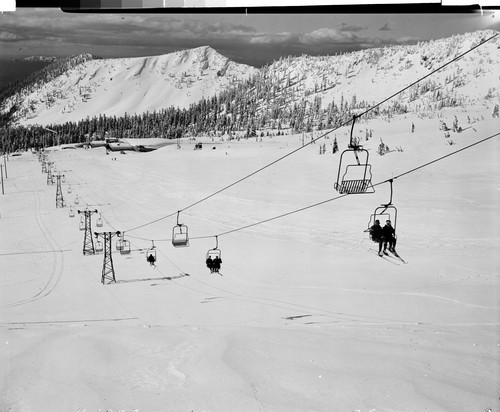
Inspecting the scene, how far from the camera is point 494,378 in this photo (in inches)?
161

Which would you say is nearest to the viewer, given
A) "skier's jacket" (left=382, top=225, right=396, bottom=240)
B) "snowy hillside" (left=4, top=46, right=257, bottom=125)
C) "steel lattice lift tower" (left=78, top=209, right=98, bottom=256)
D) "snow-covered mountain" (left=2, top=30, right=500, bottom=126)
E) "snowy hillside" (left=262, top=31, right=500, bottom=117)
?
"skier's jacket" (left=382, top=225, right=396, bottom=240)

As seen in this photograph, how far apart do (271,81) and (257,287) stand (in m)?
3.63

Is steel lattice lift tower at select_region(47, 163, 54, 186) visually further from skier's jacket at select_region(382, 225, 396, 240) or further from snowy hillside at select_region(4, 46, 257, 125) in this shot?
skier's jacket at select_region(382, 225, 396, 240)

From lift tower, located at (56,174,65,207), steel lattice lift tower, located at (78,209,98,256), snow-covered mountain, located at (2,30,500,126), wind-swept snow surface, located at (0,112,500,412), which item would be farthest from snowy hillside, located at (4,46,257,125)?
steel lattice lift tower, located at (78,209,98,256)

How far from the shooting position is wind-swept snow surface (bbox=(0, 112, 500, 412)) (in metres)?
3.86

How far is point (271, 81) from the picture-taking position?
820 centimetres

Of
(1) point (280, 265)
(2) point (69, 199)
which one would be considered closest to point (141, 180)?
(2) point (69, 199)

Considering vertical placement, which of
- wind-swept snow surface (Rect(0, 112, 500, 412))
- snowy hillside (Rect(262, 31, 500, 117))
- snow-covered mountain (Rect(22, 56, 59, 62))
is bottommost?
wind-swept snow surface (Rect(0, 112, 500, 412))

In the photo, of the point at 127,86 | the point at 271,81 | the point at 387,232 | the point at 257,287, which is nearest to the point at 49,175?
the point at 127,86

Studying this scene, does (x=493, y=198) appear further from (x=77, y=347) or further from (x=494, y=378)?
(x=77, y=347)

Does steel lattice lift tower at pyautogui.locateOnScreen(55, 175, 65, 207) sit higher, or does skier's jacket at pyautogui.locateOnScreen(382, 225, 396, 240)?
skier's jacket at pyautogui.locateOnScreen(382, 225, 396, 240)

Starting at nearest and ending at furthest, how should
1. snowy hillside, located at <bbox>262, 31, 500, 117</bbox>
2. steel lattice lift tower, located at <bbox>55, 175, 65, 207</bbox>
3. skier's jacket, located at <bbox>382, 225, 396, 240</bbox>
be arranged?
skier's jacket, located at <bbox>382, 225, 396, 240</bbox> → snowy hillside, located at <bbox>262, 31, 500, 117</bbox> → steel lattice lift tower, located at <bbox>55, 175, 65, 207</bbox>

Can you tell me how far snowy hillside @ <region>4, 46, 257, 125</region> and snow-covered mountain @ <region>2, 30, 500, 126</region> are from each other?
15mm

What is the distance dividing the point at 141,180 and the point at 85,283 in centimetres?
313
